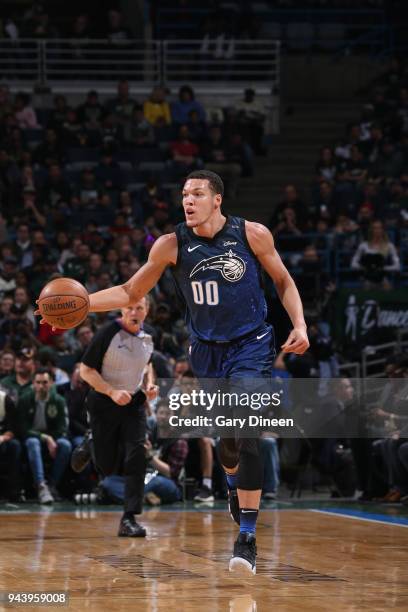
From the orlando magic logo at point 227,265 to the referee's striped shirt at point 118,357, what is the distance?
2769 millimetres

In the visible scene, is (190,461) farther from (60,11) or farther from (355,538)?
(60,11)

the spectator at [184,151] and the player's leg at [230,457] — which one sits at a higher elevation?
the spectator at [184,151]

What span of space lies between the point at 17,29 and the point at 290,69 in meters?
5.44

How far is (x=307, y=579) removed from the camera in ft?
25.1

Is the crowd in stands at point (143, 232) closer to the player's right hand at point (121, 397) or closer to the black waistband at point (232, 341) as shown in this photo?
the player's right hand at point (121, 397)

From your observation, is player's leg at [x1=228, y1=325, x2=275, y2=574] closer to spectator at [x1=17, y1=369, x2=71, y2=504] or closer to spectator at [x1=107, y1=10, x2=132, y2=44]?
spectator at [x1=17, y1=369, x2=71, y2=504]

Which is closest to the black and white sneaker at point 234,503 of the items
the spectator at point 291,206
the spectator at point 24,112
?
the spectator at point 291,206

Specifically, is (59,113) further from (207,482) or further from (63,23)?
(207,482)

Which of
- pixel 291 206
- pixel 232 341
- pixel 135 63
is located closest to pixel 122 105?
pixel 135 63

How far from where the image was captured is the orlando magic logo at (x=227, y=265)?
7879 mm

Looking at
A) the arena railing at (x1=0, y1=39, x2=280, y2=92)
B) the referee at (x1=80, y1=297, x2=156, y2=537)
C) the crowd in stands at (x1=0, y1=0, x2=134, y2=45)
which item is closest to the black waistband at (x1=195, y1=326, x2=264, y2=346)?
the referee at (x1=80, y1=297, x2=156, y2=537)

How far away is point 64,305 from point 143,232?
36.2ft

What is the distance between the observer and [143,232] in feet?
61.6

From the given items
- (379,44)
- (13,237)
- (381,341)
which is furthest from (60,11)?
(381,341)
